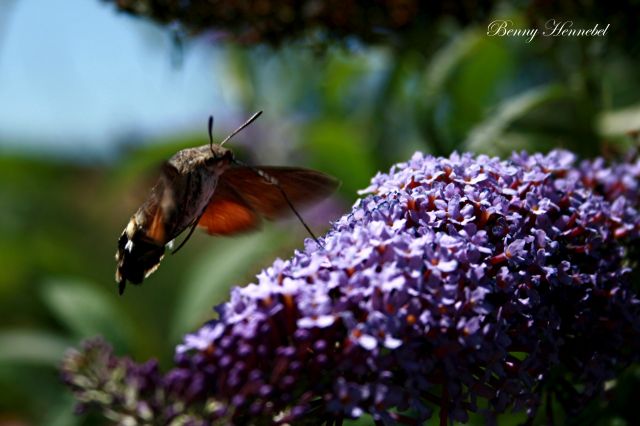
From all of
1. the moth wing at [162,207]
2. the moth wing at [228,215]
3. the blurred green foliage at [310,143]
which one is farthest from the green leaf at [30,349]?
the moth wing at [162,207]

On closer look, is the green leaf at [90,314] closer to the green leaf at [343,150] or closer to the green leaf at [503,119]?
the green leaf at [343,150]

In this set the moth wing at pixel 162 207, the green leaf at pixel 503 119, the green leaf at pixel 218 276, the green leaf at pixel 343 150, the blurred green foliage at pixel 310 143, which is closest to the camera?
the moth wing at pixel 162 207

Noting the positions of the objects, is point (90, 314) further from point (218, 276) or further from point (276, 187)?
point (276, 187)

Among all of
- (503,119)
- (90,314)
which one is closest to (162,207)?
(503,119)

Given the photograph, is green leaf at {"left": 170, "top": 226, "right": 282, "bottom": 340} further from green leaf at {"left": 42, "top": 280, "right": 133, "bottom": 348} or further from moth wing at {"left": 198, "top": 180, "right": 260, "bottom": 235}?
moth wing at {"left": 198, "top": 180, "right": 260, "bottom": 235}

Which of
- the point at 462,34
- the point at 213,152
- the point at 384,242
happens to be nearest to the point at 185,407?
the point at 384,242

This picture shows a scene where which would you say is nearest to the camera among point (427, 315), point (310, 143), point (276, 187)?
point (427, 315)

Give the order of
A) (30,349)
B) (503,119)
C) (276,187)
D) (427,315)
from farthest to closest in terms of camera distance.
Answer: (30,349), (503,119), (276,187), (427,315)
